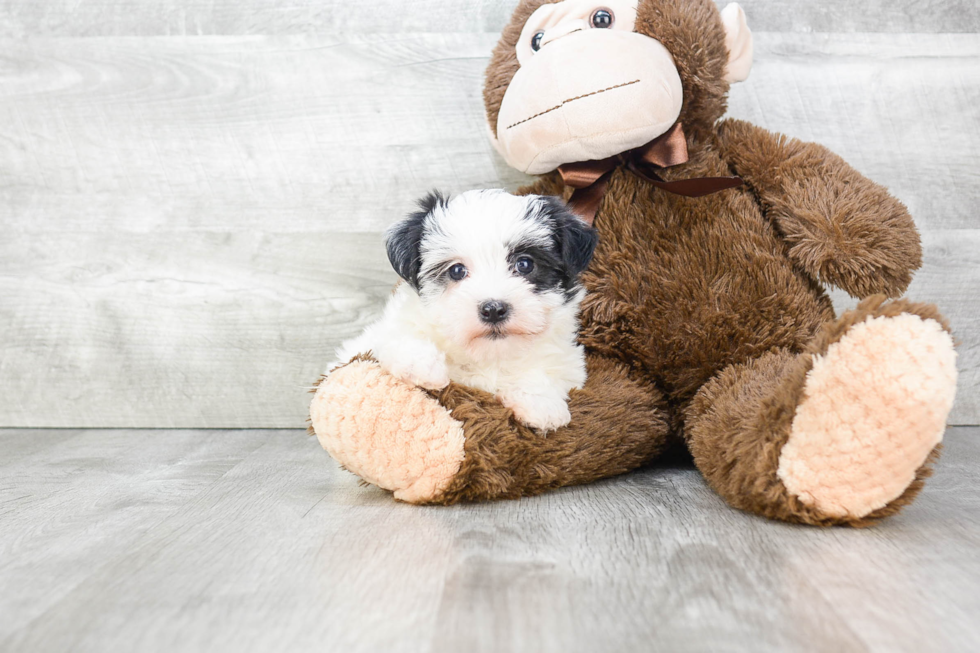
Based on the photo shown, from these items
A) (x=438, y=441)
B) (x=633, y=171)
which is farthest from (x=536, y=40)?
(x=438, y=441)

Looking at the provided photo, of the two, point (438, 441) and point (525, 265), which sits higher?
point (525, 265)

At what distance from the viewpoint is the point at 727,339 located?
1.45 metres

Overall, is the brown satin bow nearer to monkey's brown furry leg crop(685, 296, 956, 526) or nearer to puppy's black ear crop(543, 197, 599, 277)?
puppy's black ear crop(543, 197, 599, 277)

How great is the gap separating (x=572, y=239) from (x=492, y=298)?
21 centimetres

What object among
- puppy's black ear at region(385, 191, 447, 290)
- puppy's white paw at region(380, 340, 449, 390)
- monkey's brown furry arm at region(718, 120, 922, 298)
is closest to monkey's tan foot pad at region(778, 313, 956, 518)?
monkey's brown furry arm at region(718, 120, 922, 298)

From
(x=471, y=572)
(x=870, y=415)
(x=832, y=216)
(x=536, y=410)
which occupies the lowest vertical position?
(x=471, y=572)

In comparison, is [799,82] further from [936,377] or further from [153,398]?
[153,398]

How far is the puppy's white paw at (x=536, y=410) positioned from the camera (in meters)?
1.29

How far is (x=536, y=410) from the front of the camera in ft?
4.24

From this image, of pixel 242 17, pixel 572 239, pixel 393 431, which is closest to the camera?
pixel 393 431

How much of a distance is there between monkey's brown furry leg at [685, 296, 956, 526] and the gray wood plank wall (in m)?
1.00

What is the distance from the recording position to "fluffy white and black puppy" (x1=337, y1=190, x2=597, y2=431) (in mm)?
1245

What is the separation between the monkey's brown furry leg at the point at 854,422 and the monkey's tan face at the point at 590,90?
0.55 metres

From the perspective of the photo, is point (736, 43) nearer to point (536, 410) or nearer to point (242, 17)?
point (536, 410)
